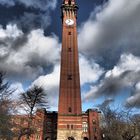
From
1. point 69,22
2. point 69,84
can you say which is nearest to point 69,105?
point 69,84

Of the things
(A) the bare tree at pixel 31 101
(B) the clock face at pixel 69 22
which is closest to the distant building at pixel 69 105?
(B) the clock face at pixel 69 22

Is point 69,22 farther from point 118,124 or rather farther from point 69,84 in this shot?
point 118,124

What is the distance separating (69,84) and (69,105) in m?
5.49

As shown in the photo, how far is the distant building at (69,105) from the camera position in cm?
6438

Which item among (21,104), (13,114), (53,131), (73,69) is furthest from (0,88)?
(53,131)

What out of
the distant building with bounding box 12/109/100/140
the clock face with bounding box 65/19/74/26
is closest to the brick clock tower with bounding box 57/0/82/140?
the clock face with bounding box 65/19/74/26

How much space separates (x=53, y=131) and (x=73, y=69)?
19020 millimetres

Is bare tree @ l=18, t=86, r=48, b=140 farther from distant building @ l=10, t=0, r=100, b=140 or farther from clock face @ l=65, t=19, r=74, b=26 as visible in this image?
clock face @ l=65, t=19, r=74, b=26

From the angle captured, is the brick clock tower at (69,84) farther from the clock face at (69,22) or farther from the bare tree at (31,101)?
the bare tree at (31,101)

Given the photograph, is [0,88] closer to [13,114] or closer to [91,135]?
[13,114]

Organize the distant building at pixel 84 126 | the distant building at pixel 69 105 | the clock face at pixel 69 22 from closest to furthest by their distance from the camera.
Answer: the distant building at pixel 69 105 < the distant building at pixel 84 126 < the clock face at pixel 69 22

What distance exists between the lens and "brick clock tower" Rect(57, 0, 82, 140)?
6412 cm

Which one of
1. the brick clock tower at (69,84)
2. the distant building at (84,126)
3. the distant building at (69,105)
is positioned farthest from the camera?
the distant building at (84,126)

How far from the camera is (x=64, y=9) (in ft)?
246
